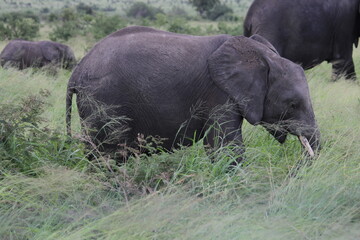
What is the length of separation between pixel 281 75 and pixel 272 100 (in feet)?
0.65

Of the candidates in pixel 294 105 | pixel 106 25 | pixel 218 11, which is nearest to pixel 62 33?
pixel 106 25

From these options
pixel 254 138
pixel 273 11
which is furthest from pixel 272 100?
pixel 273 11

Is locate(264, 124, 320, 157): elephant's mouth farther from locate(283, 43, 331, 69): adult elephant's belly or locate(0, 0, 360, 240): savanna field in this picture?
locate(283, 43, 331, 69): adult elephant's belly

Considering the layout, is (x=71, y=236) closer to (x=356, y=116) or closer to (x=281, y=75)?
(x=281, y=75)

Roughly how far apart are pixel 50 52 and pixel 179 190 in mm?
8475

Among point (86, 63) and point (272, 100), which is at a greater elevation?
point (86, 63)

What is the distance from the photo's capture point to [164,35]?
4.97 metres

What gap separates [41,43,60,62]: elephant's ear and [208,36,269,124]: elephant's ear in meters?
7.35

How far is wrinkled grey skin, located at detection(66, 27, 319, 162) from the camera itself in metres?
4.70

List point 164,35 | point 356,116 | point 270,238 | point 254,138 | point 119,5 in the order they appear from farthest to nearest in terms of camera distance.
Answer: point 119,5 → point 356,116 → point 254,138 → point 164,35 → point 270,238

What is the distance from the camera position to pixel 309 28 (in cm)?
846

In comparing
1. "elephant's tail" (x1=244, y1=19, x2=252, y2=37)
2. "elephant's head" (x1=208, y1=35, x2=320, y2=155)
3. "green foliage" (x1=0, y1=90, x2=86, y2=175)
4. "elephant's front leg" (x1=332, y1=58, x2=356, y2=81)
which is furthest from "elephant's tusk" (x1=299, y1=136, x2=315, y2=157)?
"elephant's front leg" (x1=332, y1=58, x2=356, y2=81)

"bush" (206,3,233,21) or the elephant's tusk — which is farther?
"bush" (206,3,233,21)

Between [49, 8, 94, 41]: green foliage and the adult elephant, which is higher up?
the adult elephant
